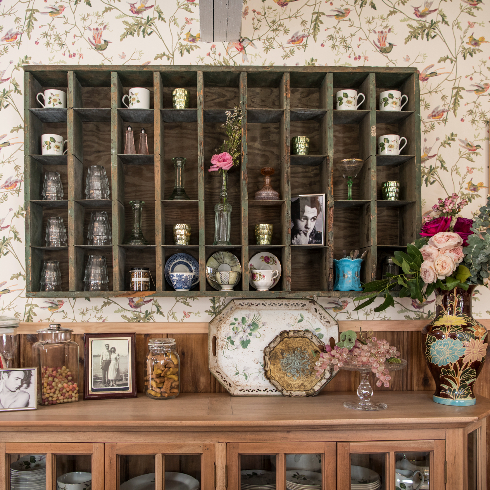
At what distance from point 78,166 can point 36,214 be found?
317 mm

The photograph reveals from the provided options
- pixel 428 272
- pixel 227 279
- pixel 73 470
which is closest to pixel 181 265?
pixel 227 279

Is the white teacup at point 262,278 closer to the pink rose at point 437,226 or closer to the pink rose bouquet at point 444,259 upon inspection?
the pink rose bouquet at point 444,259

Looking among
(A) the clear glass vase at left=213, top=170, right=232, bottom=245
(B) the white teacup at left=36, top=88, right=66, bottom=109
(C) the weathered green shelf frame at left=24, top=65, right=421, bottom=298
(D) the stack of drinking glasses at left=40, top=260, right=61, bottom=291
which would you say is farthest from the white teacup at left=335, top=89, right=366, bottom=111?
(D) the stack of drinking glasses at left=40, top=260, right=61, bottom=291

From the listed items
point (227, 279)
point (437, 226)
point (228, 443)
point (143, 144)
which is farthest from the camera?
point (143, 144)

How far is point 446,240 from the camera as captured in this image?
1.90m

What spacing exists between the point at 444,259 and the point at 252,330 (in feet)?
3.17

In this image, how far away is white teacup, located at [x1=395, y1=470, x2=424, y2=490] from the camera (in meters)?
1.81

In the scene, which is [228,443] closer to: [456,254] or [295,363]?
[295,363]

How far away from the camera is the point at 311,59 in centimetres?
236

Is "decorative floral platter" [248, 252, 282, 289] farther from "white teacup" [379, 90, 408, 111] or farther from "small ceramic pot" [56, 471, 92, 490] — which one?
"small ceramic pot" [56, 471, 92, 490]

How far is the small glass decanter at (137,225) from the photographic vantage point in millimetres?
2150

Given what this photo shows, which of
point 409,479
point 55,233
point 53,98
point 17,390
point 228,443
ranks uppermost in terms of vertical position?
point 53,98

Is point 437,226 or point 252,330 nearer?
point 437,226

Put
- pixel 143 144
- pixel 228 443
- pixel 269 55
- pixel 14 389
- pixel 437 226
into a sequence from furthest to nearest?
pixel 269 55, pixel 143 144, pixel 437 226, pixel 14 389, pixel 228 443
